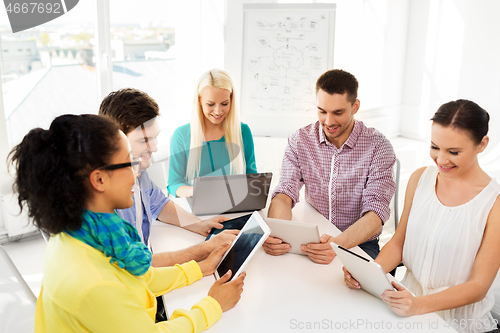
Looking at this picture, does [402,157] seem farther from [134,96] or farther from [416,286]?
[134,96]

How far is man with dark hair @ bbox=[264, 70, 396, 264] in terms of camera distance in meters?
1.90

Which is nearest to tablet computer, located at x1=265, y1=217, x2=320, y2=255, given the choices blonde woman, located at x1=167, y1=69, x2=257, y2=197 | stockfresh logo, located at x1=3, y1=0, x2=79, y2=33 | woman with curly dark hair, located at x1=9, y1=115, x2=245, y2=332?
woman with curly dark hair, located at x1=9, y1=115, x2=245, y2=332

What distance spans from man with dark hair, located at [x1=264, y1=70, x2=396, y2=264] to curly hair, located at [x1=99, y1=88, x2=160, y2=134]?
713mm

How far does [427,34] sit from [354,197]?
441cm

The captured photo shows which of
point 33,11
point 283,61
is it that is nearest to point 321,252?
point 283,61

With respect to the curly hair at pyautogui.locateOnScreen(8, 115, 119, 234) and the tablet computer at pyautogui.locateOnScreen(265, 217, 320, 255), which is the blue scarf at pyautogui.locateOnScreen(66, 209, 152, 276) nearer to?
the curly hair at pyautogui.locateOnScreen(8, 115, 119, 234)

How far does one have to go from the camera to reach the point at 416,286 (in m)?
1.53

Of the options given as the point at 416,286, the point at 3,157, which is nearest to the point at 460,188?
the point at 416,286

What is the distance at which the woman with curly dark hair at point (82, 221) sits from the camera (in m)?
0.88

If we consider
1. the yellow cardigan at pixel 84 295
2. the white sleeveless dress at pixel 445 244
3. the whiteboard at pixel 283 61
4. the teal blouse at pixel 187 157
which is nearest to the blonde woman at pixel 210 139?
the teal blouse at pixel 187 157

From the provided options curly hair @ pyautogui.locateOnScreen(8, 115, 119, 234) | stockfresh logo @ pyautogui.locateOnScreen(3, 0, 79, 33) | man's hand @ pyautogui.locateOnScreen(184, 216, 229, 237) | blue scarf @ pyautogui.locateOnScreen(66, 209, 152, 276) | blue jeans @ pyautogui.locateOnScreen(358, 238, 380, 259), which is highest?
stockfresh logo @ pyautogui.locateOnScreen(3, 0, 79, 33)

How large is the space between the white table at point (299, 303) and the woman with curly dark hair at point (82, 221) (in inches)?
10.1

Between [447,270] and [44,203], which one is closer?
[44,203]

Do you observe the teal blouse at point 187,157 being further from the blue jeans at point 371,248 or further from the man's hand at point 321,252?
the man's hand at point 321,252
